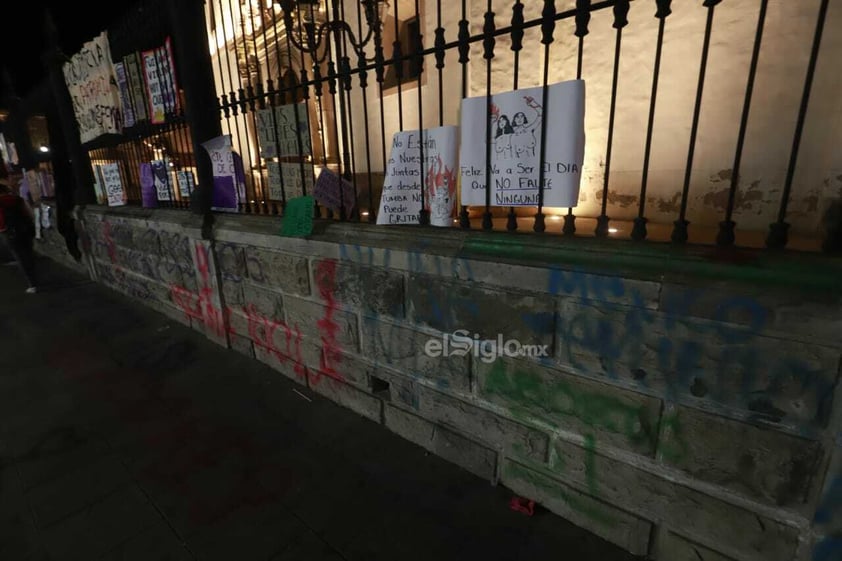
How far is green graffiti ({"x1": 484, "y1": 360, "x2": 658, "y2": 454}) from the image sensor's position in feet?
6.02

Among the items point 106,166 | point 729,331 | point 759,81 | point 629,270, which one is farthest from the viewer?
point 106,166

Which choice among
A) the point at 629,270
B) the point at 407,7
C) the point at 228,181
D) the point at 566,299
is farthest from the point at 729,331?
the point at 407,7

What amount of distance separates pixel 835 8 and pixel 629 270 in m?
3.93

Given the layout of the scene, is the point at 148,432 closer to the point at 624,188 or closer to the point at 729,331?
the point at 729,331

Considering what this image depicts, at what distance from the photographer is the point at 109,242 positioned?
6613 mm

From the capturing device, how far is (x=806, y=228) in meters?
3.48

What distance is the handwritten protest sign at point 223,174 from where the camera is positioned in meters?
3.90

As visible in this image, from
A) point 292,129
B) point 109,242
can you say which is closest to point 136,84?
point 109,242

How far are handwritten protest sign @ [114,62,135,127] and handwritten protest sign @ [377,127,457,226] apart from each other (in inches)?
195

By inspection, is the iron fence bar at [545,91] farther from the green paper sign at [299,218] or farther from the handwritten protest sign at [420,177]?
the green paper sign at [299,218]

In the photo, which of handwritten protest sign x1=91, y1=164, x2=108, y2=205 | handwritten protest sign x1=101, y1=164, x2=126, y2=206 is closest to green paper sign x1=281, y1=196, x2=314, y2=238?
handwritten protest sign x1=101, y1=164, x2=126, y2=206

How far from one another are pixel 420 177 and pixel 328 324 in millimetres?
1471

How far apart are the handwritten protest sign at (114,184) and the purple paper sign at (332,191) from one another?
5.12 meters

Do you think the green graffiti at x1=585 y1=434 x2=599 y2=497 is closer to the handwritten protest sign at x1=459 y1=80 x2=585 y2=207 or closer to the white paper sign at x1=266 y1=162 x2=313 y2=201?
the handwritten protest sign at x1=459 y1=80 x2=585 y2=207
